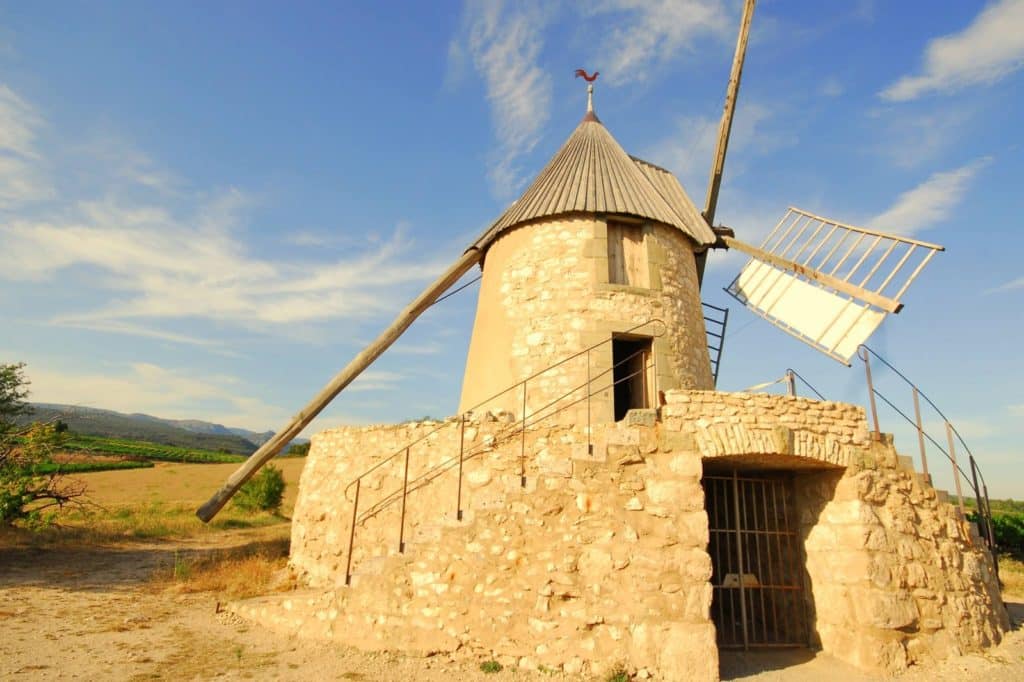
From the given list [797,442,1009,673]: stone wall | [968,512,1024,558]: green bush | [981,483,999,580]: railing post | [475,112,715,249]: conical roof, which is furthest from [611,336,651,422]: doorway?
[968,512,1024,558]: green bush

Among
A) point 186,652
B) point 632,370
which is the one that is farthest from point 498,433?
point 186,652

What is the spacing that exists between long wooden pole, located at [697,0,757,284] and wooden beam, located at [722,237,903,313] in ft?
2.38

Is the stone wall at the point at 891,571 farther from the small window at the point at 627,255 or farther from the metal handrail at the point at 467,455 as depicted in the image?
the small window at the point at 627,255

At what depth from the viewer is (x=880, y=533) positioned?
7031mm

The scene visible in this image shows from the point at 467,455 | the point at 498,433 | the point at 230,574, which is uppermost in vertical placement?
the point at 498,433

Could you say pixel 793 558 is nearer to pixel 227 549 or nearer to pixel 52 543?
pixel 227 549

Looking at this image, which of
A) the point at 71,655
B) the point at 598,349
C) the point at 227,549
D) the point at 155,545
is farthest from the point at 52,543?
the point at 598,349

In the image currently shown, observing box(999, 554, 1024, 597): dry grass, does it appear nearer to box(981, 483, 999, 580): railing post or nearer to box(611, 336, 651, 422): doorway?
box(981, 483, 999, 580): railing post

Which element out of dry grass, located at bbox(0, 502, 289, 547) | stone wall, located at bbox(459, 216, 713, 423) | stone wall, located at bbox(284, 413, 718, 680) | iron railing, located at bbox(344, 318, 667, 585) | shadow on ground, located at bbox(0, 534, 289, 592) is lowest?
shadow on ground, located at bbox(0, 534, 289, 592)

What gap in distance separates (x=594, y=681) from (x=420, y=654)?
6.00 ft

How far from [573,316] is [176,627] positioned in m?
6.75

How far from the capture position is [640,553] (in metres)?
6.38

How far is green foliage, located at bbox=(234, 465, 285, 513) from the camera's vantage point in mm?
20875

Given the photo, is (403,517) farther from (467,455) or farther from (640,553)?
(640,553)
